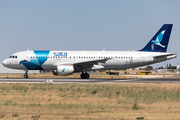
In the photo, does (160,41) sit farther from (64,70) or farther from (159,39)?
(64,70)

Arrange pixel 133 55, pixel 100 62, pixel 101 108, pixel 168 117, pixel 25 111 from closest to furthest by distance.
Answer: pixel 168 117 < pixel 25 111 < pixel 101 108 < pixel 100 62 < pixel 133 55

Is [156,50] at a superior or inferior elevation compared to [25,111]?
superior

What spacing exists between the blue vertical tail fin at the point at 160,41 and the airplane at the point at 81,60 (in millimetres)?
176

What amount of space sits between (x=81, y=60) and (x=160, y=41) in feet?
48.1

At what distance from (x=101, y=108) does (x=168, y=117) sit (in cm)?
381

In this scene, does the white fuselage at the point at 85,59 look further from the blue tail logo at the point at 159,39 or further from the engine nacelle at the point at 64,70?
the blue tail logo at the point at 159,39

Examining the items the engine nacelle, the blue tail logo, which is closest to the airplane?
the engine nacelle

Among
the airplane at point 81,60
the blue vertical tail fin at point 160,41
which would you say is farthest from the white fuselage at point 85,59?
the blue vertical tail fin at point 160,41

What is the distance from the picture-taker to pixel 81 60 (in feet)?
139

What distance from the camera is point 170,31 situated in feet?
150

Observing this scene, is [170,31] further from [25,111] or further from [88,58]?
[25,111]

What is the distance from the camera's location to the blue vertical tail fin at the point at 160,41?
4521 cm

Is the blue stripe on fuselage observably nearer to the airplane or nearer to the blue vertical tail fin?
the airplane

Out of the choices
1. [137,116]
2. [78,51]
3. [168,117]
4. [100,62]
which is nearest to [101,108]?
[137,116]
